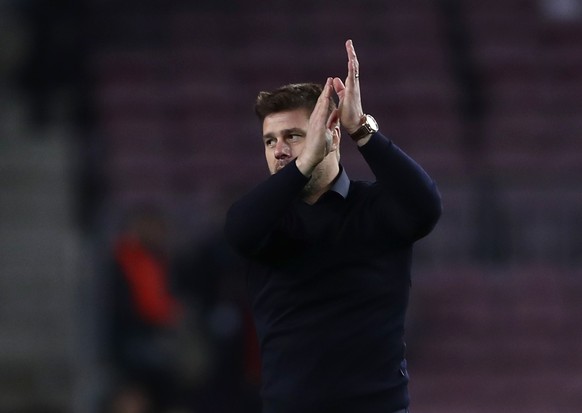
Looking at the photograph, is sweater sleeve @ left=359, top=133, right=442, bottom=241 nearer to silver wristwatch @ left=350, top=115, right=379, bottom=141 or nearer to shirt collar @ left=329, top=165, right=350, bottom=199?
silver wristwatch @ left=350, top=115, right=379, bottom=141

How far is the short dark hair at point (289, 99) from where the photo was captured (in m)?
3.71

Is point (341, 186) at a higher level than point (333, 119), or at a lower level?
lower

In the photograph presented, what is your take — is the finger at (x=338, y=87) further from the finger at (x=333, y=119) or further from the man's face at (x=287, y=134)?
the man's face at (x=287, y=134)

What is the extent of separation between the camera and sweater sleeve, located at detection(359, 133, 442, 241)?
11.6ft

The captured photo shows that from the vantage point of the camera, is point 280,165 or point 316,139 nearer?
point 316,139

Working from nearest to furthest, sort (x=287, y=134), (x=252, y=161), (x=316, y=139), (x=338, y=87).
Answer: (x=316, y=139) → (x=338, y=87) → (x=287, y=134) → (x=252, y=161)

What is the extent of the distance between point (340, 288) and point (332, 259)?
2.9 inches

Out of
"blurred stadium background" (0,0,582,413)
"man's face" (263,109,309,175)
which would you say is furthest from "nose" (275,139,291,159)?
"blurred stadium background" (0,0,582,413)

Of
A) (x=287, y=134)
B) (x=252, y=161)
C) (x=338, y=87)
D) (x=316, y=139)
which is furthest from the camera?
(x=252, y=161)

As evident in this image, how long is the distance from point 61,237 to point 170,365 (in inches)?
67.8

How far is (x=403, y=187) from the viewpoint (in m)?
3.57

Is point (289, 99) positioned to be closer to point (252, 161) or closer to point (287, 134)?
point (287, 134)

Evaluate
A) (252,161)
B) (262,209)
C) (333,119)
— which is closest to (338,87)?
(333,119)

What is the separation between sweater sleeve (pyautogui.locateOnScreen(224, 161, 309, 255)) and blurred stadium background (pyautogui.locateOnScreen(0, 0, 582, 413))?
14.2 feet
